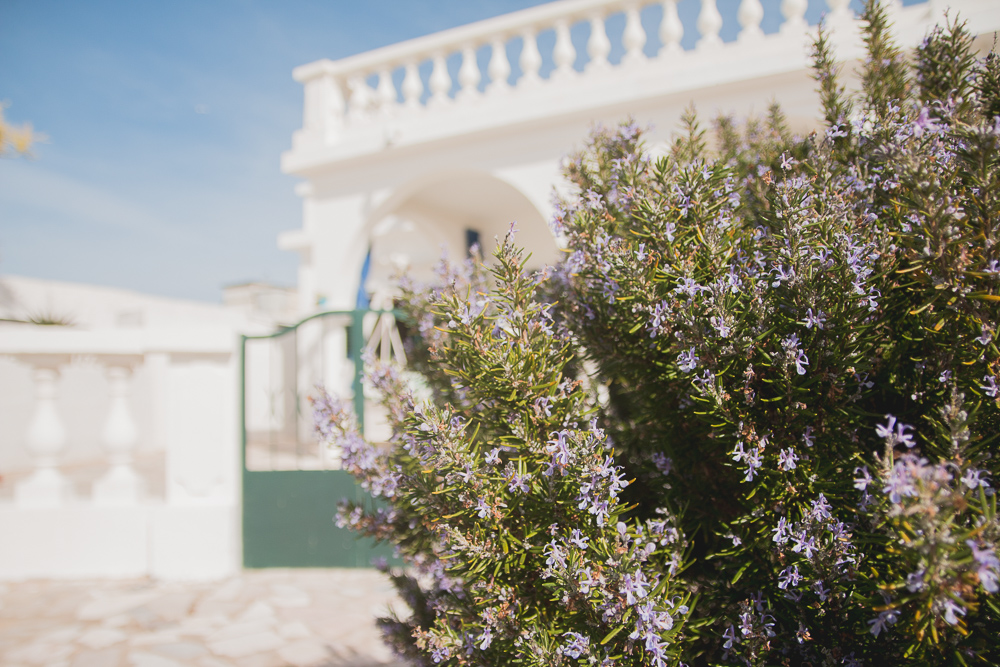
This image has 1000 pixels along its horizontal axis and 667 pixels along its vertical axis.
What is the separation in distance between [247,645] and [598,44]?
655 cm

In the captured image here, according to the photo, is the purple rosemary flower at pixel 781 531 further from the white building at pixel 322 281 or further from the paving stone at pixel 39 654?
the paving stone at pixel 39 654

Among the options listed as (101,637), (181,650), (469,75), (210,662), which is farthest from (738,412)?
(469,75)

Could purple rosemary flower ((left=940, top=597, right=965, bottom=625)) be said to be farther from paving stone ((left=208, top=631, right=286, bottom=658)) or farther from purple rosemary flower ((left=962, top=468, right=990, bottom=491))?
paving stone ((left=208, top=631, right=286, bottom=658))

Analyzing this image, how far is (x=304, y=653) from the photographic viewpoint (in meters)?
3.37

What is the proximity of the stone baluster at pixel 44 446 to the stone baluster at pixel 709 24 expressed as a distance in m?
6.77

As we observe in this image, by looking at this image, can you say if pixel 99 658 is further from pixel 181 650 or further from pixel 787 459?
pixel 787 459

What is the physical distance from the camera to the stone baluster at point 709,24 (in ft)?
20.2

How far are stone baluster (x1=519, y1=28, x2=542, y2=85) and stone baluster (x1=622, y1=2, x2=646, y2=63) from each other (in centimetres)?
108

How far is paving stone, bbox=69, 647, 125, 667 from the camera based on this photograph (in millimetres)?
3240

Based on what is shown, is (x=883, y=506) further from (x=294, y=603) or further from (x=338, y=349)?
(x=338, y=349)

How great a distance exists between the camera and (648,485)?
1436 mm

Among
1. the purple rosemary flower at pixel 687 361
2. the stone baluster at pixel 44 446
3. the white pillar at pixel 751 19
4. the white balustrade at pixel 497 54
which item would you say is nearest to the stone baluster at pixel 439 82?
the white balustrade at pixel 497 54

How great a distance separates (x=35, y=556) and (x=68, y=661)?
1909 millimetres

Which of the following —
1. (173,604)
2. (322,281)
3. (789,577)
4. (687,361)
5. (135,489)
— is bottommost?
(173,604)
